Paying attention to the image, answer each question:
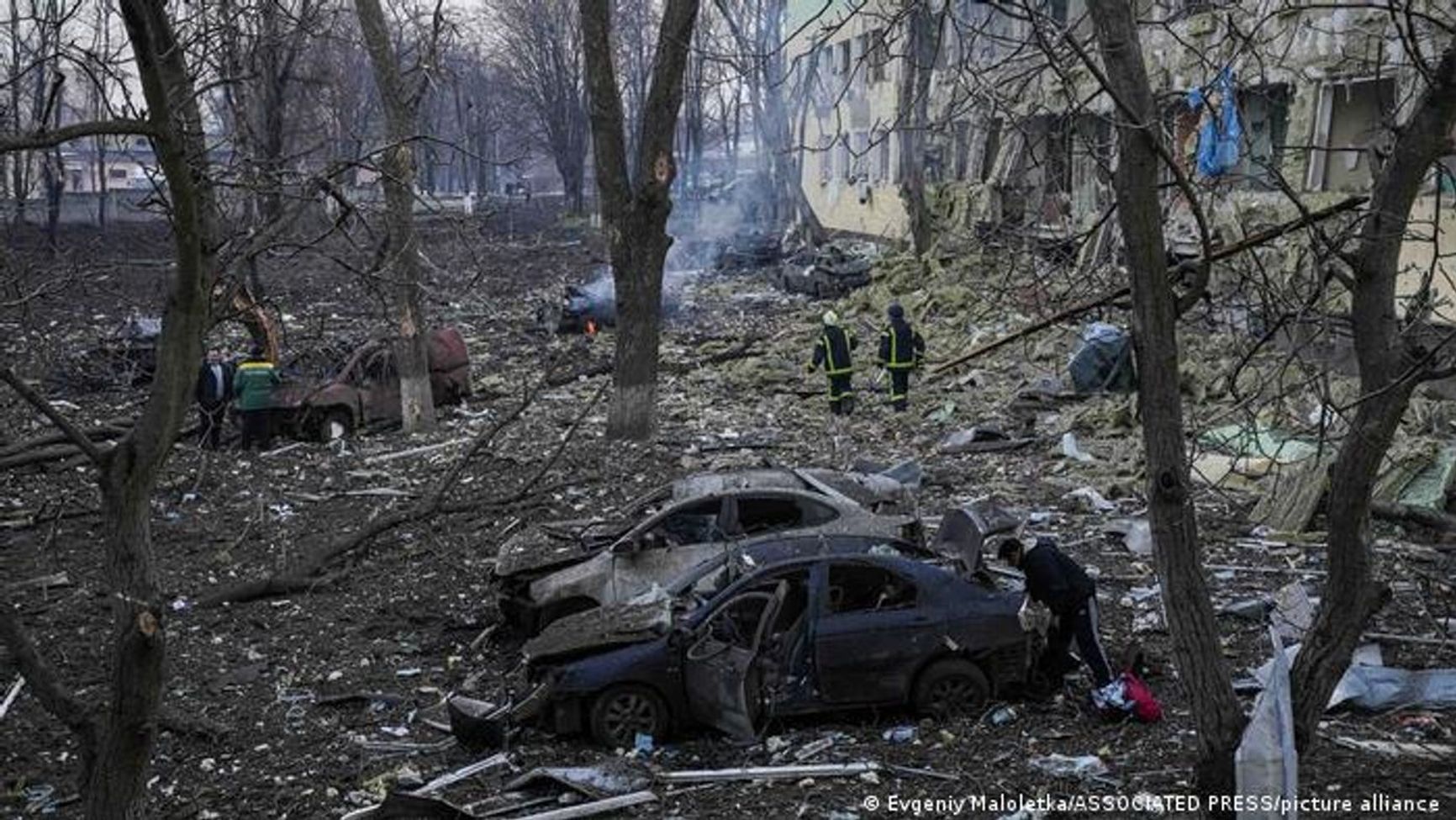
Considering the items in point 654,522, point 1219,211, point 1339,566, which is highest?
point 1219,211

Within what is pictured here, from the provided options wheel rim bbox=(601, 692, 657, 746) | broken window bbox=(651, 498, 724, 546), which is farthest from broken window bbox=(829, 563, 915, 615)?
broken window bbox=(651, 498, 724, 546)

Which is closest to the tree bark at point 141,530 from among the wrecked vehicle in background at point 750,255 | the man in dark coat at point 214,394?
the man in dark coat at point 214,394

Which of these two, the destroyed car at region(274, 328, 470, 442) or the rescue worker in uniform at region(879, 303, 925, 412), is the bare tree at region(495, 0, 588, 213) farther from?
the rescue worker in uniform at region(879, 303, 925, 412)

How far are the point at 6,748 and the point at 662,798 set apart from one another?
4323 mm

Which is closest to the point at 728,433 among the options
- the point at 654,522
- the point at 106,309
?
the point at 654,522

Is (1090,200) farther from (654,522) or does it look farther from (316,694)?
(316,694)

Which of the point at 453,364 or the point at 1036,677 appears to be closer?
the point at 1036,677

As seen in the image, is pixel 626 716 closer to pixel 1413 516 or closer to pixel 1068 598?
pixel 1068 598

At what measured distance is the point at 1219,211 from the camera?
69.8 ft

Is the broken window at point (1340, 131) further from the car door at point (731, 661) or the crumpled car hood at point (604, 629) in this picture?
the crumpled car hood at point (604, 629)

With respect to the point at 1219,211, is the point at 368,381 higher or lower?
lower

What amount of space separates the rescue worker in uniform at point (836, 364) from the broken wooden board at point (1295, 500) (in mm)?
6623

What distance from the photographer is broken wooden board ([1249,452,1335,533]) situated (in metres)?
11.9

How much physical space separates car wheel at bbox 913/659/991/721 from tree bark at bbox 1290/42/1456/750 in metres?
3.10
